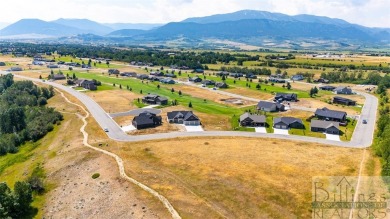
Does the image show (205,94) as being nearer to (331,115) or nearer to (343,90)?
(331,115)

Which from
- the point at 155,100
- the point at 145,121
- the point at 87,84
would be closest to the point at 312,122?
the point at 145,121

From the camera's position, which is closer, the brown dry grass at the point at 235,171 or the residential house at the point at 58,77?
the brown dry grass at the point at 235,171

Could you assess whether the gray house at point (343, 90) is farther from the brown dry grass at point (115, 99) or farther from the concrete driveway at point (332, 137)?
the brown dry grass at point (115, 99)

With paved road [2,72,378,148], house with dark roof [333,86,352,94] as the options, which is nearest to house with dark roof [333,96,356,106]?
paved road [2,72,378,148]

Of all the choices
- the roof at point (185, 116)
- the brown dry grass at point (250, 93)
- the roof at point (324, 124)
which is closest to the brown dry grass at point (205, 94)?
the brown dry grass at point (250, 93)

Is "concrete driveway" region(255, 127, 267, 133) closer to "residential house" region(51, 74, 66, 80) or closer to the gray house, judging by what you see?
the gray house

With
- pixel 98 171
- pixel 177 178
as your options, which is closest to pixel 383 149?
pixel 177 178
